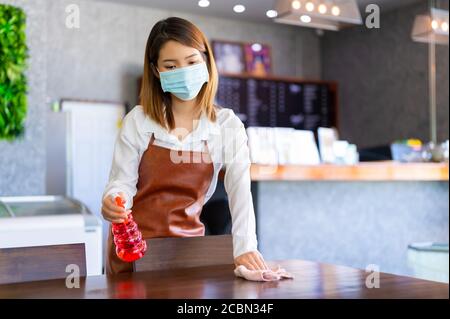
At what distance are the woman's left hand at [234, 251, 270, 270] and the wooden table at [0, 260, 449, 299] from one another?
0.10 feet

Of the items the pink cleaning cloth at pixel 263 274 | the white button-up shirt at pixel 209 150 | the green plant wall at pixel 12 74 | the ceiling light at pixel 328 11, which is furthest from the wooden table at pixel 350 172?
the pink cleaning cloth at pixel 263 274

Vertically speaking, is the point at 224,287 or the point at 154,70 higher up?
the point at 154,70

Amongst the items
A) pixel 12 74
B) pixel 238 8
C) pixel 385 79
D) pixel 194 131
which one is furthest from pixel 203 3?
pixel 385 79

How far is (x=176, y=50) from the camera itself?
40.2 inches

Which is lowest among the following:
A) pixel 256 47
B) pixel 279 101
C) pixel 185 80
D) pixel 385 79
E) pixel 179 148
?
pixel 179 148

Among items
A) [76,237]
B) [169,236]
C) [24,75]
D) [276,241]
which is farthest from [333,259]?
[169,236]

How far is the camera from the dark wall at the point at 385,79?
478 centimetres

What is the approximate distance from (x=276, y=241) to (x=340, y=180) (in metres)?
0.44

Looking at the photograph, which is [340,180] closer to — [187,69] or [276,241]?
[276,241]

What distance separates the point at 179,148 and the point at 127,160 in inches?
3.8

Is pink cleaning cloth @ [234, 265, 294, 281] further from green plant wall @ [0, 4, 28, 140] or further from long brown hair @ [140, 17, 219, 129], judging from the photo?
green plant wall @ [0, 4, 28, 140]

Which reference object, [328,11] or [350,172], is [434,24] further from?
[350,172]

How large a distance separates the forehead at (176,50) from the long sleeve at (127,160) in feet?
0.45

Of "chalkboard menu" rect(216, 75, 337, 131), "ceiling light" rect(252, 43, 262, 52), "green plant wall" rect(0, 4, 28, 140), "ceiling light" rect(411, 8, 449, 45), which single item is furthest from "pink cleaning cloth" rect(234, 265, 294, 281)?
"ceiling light" rect(252, 43, 262, 52)
